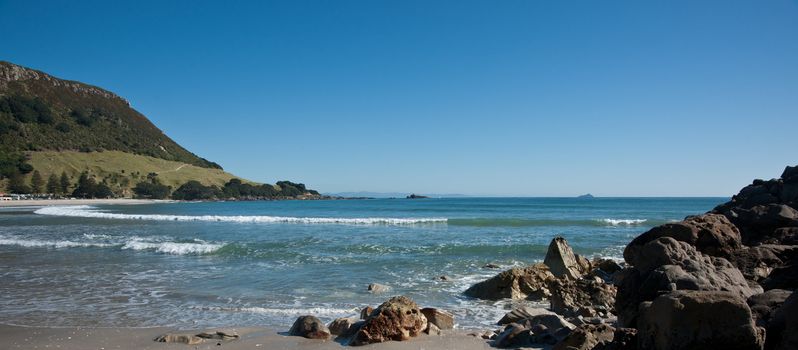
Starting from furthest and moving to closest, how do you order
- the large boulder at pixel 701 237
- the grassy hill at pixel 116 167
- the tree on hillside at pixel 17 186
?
the grassy hill at pixel 116 167 < the tree on hillside at pixel 17 186 < the large boulder at pixel 701 237

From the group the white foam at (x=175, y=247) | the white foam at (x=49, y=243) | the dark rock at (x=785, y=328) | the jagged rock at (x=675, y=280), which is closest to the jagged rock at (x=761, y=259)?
the jagged rock at (x=675, y=280)

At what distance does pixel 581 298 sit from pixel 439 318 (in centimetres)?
349

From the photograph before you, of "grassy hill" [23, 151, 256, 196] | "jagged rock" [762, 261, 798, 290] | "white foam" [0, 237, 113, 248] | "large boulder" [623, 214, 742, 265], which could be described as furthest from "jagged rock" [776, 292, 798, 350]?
"grassy hill" [23, 151, 256, 196]

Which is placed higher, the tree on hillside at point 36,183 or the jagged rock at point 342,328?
the tree on hillside at point 36,183

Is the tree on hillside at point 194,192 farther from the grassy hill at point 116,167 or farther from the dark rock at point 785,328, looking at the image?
the dark rock at point 785,328

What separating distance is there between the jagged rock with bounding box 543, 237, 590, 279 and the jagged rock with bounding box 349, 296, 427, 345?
596cm

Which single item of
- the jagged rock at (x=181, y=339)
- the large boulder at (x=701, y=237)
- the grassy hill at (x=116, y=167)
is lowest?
the jagged rock at (x=181, y=339)

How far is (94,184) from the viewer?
4432 inches

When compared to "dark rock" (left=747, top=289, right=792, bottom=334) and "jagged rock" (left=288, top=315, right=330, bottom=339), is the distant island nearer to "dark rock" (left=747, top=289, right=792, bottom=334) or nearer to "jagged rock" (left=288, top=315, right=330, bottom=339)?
"jagged rock" (left=288, top=315, right=330, bottom=339)

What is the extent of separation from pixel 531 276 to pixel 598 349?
21.2ft

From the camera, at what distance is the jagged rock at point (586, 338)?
607cm

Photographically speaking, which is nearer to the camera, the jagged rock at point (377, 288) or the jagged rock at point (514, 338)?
the jagged rock at point (514, 338)

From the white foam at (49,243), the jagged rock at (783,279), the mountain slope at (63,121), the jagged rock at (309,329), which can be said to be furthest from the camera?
the mountain slope at (63,121)

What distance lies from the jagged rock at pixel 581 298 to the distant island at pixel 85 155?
11726 centimetres
